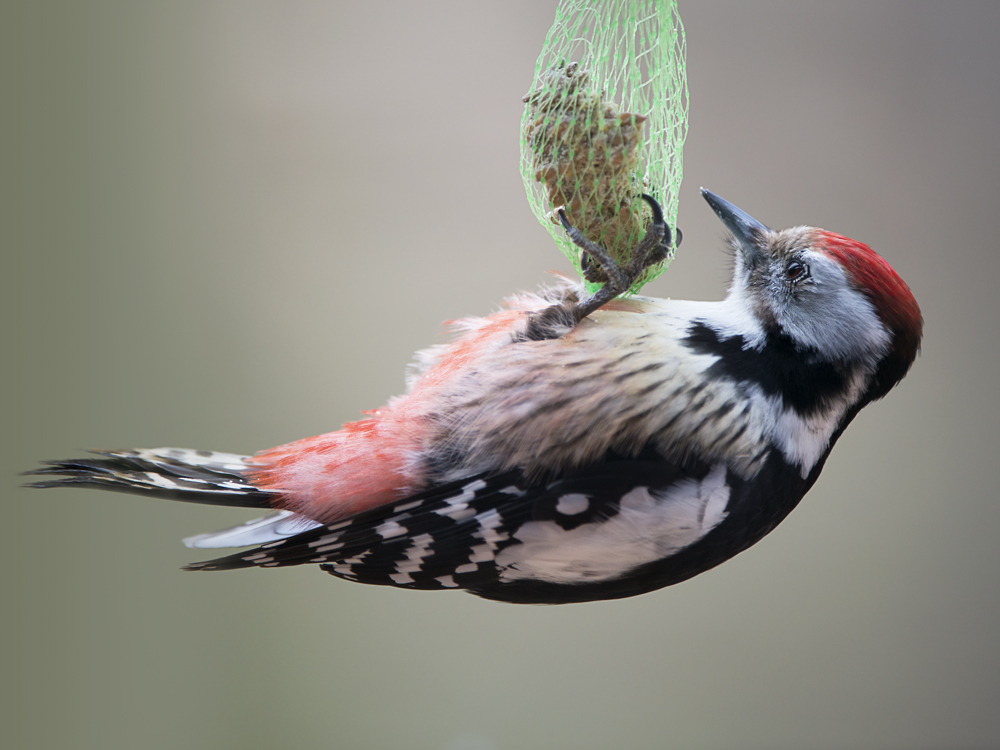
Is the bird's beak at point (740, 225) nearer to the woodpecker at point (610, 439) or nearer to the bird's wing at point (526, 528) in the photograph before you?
the woodpecker at point (610, 439)

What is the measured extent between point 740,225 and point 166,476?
836 millimetres

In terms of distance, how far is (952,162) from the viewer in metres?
2.15

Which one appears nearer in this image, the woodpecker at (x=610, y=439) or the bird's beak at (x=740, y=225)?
the woodpecker at (x=610, y=439)

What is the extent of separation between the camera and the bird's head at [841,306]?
86cm

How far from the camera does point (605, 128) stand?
814mm

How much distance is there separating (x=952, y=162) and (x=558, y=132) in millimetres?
1903

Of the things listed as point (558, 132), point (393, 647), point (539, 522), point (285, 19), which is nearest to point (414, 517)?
point (539, 522)

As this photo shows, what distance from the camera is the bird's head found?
0.86 meters

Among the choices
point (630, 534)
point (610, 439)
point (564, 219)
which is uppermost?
point (564, 219)

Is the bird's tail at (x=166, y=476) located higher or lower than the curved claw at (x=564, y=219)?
lower

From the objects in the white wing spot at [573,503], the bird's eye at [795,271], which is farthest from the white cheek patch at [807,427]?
the white wing spot at [573,503]

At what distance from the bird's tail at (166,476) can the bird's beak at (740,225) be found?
2.33ft

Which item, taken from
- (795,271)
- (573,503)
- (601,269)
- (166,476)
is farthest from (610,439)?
(166,476)

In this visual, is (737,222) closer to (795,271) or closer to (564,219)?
(795,271)
